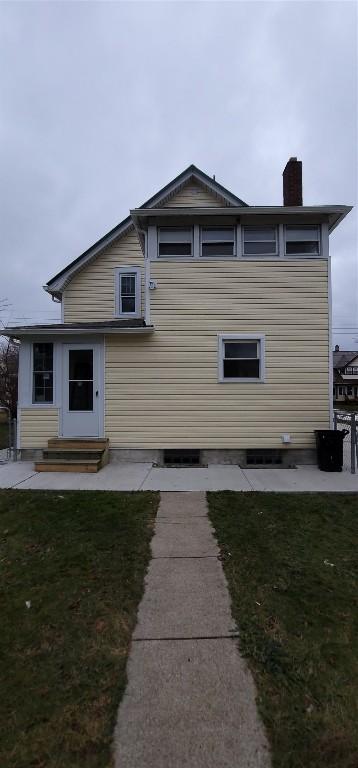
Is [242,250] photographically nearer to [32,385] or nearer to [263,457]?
[263,457]

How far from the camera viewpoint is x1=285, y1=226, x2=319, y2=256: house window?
8109mm

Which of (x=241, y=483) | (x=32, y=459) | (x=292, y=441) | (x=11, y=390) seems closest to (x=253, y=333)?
(x=292, y=441)

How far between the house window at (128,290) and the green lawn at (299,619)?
7930 mm

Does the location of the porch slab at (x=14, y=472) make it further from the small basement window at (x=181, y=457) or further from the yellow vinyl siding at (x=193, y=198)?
the yellow vinyl siding at (x=193, y=198)

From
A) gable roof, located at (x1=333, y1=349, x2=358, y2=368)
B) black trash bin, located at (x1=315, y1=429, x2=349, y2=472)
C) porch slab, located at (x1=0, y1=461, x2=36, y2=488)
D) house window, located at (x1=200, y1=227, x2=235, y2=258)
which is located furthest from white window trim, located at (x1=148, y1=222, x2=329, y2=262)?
gable roof, located at (x1=333, y1=349, x2=358, y2=368)

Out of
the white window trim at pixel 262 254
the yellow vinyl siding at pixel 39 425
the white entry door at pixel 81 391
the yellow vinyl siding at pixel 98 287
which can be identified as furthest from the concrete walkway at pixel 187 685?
the yellow vinyl siding at pixel 98 287

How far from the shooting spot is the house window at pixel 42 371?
8312 millimetres

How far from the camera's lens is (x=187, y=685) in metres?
2.17

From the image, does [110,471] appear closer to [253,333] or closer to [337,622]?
[253,333]

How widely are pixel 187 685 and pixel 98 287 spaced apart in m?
10.9

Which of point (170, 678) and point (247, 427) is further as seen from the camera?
point (247, 427)

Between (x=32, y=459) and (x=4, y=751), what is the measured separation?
7088 mm

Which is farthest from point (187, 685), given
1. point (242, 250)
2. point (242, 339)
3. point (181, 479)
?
point (242, 250)

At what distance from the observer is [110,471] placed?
24.1 feet
